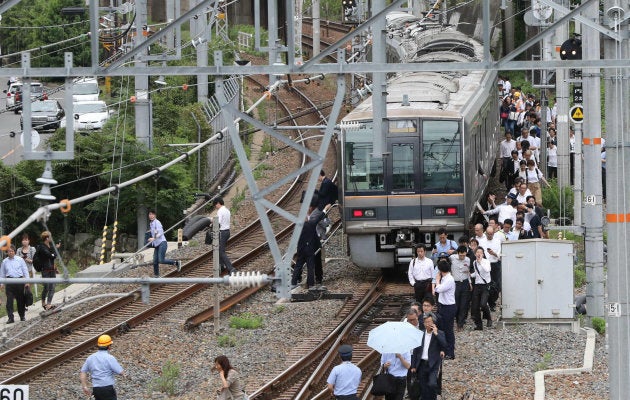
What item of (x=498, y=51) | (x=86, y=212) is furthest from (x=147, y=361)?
(x=498, y=51)

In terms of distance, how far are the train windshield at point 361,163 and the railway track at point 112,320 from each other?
2.53 meters

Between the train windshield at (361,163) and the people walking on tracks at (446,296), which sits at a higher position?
the train windshield at (361,163)

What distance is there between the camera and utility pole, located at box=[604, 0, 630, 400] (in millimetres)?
12758

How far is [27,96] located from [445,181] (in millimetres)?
11159

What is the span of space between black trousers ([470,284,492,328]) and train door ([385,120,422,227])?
3434 millimetres

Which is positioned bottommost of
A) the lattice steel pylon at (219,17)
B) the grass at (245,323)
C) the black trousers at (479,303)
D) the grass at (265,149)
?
the grass at (245,323)

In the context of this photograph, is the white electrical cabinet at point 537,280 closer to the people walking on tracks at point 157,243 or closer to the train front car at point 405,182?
the train front car at point 405,182

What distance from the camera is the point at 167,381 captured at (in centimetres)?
1650

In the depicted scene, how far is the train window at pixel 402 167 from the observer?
22047 millimetres

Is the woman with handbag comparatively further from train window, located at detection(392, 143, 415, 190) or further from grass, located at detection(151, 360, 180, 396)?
grass, located at detection(151, 360, 180, 396)

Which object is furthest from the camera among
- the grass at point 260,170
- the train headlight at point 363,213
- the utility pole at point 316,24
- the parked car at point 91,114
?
the utility pole at point 316,24

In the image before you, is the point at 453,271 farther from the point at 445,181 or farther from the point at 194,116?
the point at 194,116

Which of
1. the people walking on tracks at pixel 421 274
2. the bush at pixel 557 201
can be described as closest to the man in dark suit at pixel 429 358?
the people walking on tracks at pixel 421 274

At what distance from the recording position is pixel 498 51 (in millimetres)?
43812
